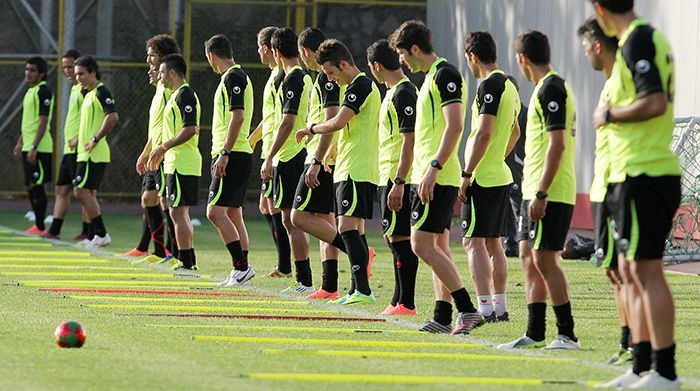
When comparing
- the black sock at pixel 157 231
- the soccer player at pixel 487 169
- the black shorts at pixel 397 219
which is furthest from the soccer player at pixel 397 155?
the black sock at pixel 157 231

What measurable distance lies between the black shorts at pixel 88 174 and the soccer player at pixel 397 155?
808 centimetres

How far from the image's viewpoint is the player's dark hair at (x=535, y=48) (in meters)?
9.43

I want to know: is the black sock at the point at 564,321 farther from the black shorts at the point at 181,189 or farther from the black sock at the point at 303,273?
the black shorts at the point at 181,189

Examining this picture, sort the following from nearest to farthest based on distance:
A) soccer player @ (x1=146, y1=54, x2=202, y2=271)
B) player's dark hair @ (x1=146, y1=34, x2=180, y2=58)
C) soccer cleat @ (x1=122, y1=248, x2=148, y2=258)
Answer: soccer player @ (x1=146, y1=54, x2=202, y2=271) < player's dark hair @ (x1=146, y1=34, x2=180, y2=58) < soccer cleat @ (x1=122, y1=248, x2=148, y2=258)

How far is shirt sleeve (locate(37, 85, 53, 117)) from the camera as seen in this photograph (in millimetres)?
21078

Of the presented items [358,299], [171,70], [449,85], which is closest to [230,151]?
[171,70]

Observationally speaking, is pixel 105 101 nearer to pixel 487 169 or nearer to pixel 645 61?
pixel 487 169

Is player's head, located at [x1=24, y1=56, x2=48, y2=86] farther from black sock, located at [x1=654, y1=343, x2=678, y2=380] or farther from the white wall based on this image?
black sock, located at [x1=654, y1=343, x2=678, y2=380]

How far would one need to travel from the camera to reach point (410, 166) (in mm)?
11273

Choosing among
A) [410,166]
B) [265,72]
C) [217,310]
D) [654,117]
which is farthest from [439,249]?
[265,72]

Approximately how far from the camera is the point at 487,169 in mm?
10812

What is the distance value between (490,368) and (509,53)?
59.6 ft

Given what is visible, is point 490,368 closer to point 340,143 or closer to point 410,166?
point 410,166

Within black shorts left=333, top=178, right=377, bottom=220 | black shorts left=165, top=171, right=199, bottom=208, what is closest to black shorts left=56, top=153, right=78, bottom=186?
black shorts left=165, top=171, right=199, bottom=208
